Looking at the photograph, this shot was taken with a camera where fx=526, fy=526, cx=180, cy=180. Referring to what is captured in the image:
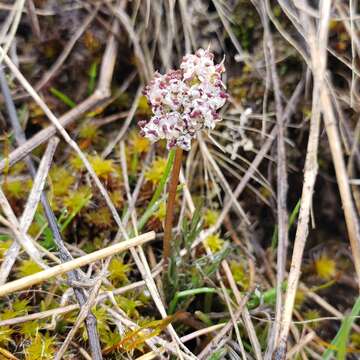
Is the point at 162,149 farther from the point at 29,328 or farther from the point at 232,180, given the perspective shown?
the point at 29,328

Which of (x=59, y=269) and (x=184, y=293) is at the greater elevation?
(x=59, y=269)

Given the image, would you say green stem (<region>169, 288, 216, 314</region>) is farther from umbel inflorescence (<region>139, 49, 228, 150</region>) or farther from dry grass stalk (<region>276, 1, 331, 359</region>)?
umbel inflorescence (<region>139, 49, 228, 150</region>)

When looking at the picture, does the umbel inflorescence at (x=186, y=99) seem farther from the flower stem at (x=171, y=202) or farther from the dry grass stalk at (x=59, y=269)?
the dry grass stalk at (x=59, y=269)

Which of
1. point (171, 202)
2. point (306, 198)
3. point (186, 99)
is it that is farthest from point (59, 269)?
point (306, 198)

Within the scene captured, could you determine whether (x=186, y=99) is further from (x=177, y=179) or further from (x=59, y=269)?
(x=59, y=269)

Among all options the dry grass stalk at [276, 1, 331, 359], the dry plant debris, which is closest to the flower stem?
the dry plant debris

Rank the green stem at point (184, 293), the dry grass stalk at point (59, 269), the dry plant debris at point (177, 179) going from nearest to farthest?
the dry grass stalk at point (59, 269) → the dry plant debris at point (177, 179) → the green stem at point (184, 293)

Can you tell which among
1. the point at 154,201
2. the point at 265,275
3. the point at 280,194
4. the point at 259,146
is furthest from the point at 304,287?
the point at 154,201

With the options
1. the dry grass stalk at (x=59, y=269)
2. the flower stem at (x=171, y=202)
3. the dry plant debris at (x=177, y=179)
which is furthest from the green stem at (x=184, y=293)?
the dry grass stalk at (x=59, y=269)
